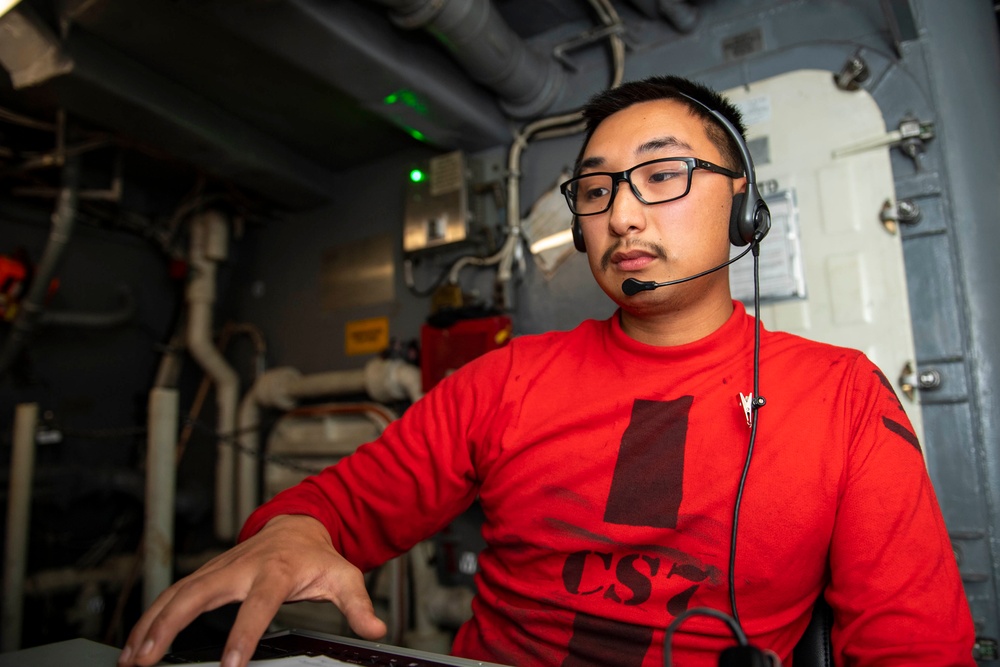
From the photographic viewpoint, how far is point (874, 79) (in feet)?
6.61

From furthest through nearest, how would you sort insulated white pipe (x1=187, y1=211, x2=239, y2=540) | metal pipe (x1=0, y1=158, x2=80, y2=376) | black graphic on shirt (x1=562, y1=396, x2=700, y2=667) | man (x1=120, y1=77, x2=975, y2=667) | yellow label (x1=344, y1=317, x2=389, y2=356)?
insulated white pipe (x1=187, y1=211, x2=239, y2=540) → yellow label (x1=344, y1=317, x2=389, y2=356) → metal pipe (x1=0, y1=158, x2=80, y2=376) → black graphic on shirt (x1=562, y1=396, x2=700, y2=667) → man (x1=120, y1=77, x2=975, y2=667)

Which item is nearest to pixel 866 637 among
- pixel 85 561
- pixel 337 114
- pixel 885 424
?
pixel 885 424

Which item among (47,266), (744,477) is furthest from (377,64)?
(47,266)

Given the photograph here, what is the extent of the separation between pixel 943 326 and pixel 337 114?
8.47 feet

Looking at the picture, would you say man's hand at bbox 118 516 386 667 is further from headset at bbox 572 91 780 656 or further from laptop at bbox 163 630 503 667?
headset at bbox 572 91 780 656

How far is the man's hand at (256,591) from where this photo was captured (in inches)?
27.9

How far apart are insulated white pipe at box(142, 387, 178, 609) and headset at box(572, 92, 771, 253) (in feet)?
8.10

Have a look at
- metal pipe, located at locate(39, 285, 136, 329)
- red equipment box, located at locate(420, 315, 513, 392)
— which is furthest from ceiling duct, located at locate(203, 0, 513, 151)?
metal pipe, located at locate(39, 285, 136, 329)

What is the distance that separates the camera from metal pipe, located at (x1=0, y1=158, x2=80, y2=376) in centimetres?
304

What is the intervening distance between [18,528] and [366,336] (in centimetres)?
171

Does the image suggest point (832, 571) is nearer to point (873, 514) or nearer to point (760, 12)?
point (873, 514)

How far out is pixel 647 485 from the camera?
107cm

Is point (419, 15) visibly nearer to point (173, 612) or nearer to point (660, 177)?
point (660, 177)

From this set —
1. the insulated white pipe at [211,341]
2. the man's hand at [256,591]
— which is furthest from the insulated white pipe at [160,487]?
the man's hand at [256,591]
